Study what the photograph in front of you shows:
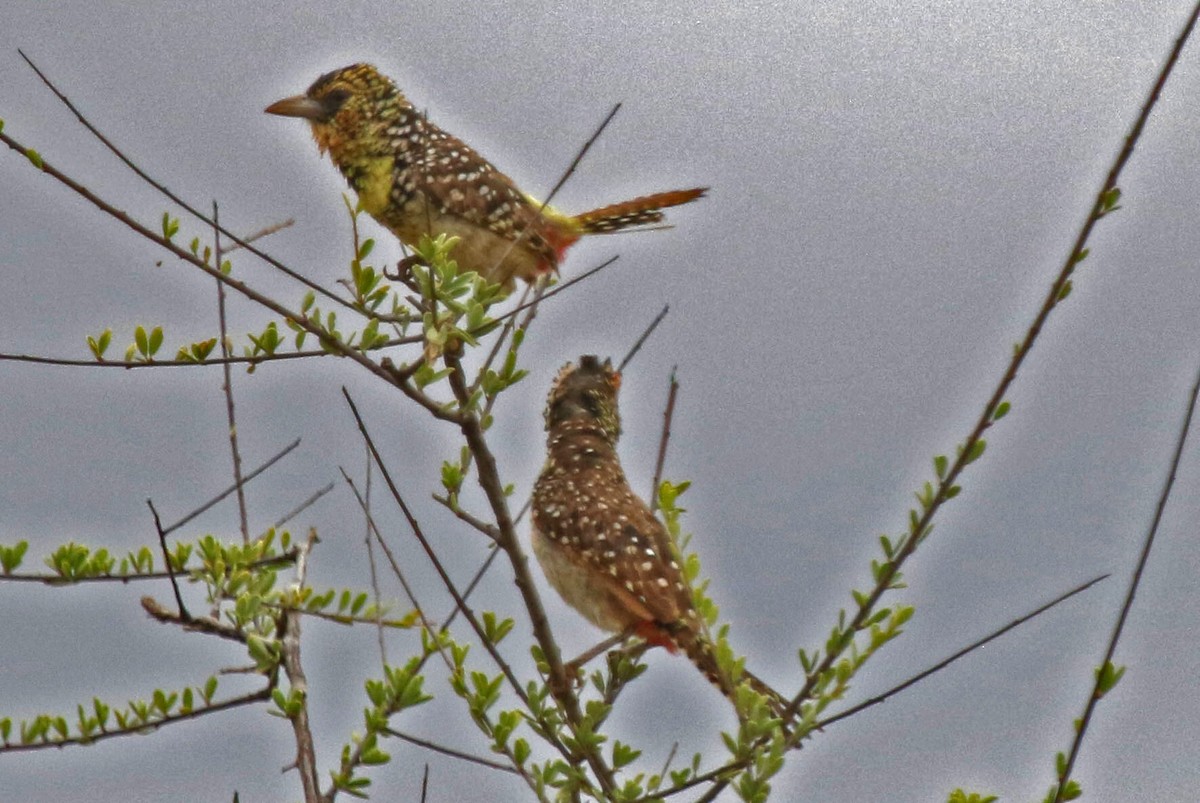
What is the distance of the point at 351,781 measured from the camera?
3057 mm

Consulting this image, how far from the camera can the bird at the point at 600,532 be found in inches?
187

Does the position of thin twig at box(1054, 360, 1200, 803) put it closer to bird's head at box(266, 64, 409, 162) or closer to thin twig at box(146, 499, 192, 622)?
thin twig at box(146, 499, 192, 622)

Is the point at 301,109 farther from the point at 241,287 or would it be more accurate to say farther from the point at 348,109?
the point at 241,287

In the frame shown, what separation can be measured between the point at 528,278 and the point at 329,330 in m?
2.05

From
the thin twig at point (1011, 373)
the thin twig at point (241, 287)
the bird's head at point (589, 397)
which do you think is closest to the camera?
the thin twig at point (1011, 373)

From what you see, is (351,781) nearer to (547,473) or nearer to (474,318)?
(474,318)

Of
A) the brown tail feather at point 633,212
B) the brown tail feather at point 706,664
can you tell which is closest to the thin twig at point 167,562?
the brown tail feather at point 706,664

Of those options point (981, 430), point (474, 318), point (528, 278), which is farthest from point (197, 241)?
point (528, 278)

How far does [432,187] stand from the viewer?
5156 mm

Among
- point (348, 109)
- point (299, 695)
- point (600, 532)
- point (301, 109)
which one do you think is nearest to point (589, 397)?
point (600, 532)

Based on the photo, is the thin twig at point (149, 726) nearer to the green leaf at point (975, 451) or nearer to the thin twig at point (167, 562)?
the thin twig at point (167, 562)

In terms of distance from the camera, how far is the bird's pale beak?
211 inches

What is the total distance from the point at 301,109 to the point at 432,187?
633mm

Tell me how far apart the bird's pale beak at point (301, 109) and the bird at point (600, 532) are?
56.2 inches
